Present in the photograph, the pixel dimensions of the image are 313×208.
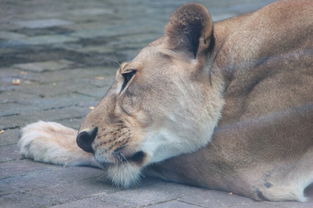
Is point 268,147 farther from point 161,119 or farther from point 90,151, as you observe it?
point 90,151

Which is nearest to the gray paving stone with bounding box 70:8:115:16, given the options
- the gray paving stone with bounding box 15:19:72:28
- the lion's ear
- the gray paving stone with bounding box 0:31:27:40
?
the gray paving stone with bounding box 15:19:72:28

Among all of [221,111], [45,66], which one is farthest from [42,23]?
[221,111]

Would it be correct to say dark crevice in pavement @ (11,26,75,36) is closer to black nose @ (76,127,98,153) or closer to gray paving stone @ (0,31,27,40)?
gray paving stone @ (0,31,27,40)

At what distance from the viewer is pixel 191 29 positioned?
150 inches

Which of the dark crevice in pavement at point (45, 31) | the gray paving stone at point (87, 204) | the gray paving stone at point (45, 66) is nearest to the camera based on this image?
the gray paving stone at point (87, 204)

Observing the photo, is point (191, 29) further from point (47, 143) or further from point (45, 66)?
point (45, 66)

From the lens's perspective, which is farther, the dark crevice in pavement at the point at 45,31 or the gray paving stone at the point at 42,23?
the gray paving stone at the point at 42,23

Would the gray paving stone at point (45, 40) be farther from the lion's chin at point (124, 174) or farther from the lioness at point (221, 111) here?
the lion's chin at point (124, 174)

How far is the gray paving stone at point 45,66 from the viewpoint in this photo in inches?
259

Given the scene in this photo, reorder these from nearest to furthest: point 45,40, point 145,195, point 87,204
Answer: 1. point 87,204
2. point 145,195
3. point 45,40

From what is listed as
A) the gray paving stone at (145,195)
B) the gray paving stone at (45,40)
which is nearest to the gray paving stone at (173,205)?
the gray paving stone at (145,195)

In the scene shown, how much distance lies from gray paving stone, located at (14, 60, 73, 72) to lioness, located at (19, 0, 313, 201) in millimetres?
2719

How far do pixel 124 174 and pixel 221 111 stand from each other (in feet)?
1.67

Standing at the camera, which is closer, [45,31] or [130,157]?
[130,157]
